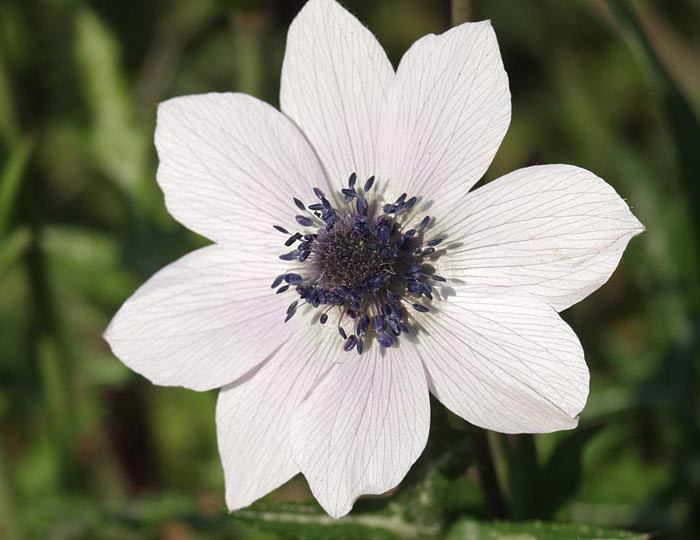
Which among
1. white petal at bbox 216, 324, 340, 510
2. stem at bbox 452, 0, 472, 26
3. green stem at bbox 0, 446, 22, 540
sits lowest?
green stem at bbox 0, 446, 22, 540

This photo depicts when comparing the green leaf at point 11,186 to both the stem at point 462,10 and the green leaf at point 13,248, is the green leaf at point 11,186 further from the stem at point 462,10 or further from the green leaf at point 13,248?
the stem at point 462,10

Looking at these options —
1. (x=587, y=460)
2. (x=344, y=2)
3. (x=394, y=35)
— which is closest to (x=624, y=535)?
(x=587, y=460)

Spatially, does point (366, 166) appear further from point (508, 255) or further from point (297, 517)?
point (297, 517)

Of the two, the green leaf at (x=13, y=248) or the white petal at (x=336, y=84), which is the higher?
the white petal at (x=336, y=84)

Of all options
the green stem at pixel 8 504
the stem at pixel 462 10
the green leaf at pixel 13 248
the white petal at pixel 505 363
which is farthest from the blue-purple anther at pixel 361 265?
the green stem at pixel 8 504

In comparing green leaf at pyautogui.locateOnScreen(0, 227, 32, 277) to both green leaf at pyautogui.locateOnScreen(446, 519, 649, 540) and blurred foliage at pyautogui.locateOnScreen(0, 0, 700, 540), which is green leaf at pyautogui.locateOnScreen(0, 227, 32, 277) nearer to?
blurred foliage at pyautogui.locateOnScreen(0, 0, 700, 540)

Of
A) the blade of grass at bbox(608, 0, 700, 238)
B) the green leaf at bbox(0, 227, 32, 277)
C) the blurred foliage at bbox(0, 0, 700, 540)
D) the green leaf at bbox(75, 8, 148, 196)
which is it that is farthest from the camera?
the green leaf at bbox(75, 8, 148, 196)

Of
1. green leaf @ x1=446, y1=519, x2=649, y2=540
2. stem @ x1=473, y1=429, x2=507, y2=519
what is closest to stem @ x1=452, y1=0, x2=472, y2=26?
stem @ x1=473, y1=429, x2=507, y2=519
